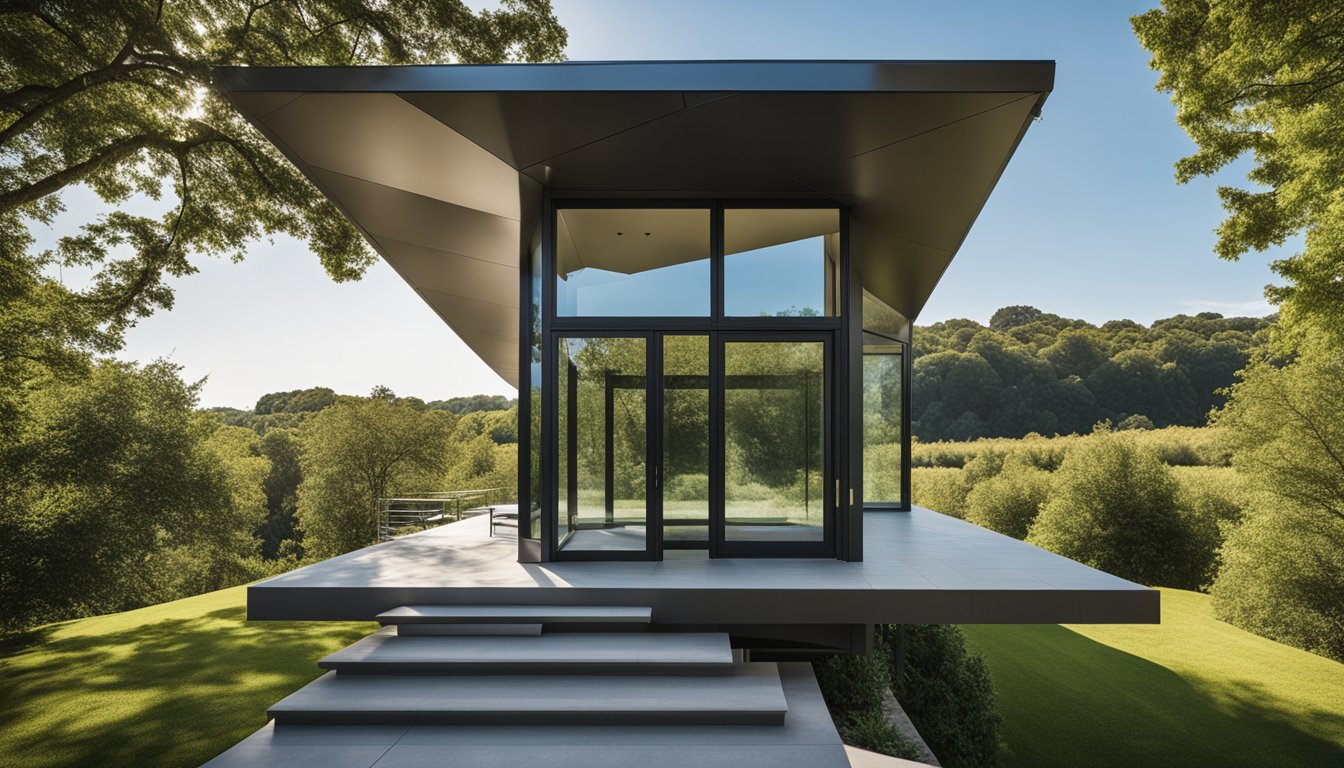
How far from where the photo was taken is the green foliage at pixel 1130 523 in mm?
20141

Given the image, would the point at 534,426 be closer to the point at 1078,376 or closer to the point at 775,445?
the point at 775,445

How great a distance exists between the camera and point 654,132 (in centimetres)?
519

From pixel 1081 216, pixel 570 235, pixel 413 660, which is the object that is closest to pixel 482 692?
pixel 413 660

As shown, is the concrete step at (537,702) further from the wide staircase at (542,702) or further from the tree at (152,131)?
the tree at (152,131)

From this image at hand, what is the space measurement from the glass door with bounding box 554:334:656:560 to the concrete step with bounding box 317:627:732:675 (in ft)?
5.08

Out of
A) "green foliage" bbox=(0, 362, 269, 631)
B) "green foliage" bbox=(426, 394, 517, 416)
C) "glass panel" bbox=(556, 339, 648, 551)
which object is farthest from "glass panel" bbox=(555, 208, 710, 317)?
"green foliage" bbox=(426, 394, 517, 416)

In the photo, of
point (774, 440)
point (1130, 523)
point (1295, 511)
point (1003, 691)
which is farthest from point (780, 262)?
point (1130, 523)

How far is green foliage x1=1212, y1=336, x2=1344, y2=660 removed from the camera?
565 inches

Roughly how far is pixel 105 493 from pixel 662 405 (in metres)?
17.1

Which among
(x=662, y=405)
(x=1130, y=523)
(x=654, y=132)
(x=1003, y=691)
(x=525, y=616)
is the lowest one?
(x=1003, y=691)

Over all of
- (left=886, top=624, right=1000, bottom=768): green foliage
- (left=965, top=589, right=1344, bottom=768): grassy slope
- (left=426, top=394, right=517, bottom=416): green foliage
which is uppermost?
(left=426, top=394, right=517, bottom=416): green foliage

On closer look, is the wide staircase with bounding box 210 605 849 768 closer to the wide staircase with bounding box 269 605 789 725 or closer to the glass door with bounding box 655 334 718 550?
the wide staircase with bounding box 269 605 789 725

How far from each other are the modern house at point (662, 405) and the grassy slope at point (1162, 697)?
5943mm

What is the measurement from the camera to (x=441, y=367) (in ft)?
156
